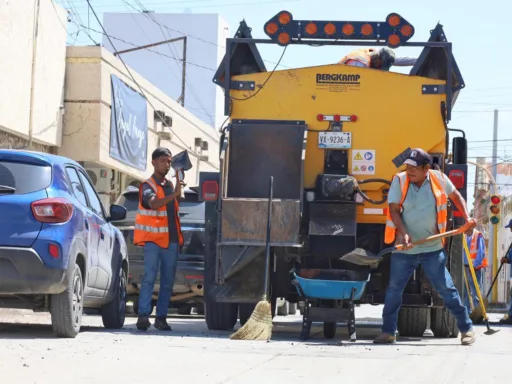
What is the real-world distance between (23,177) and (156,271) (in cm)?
231

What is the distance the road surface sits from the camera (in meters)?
7.02

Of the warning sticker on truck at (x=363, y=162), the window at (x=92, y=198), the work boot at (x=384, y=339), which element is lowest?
the work boot at (x=384, y=339)

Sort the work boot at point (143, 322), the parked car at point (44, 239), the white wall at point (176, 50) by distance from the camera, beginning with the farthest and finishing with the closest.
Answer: the white wall at point (176, 50)
the work boot at point (143, 322)
the parked car at point (44, 239)

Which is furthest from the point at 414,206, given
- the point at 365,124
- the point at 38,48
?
the point at 38,48

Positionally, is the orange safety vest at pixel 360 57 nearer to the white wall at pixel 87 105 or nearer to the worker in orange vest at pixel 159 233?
the worker in orange vest at pixel 159 233

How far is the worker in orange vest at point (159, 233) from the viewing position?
11414mm

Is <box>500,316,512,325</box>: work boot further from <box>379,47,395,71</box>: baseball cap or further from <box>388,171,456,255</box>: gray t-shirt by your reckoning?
<box>388,171,456,255</box>: gray t-shirt

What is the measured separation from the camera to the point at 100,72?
2431 cm

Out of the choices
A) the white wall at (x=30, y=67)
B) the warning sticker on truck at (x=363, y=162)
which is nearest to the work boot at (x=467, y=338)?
the warning sticker on truck at (x=363, y=162)

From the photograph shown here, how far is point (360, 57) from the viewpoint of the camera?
39.9 ft

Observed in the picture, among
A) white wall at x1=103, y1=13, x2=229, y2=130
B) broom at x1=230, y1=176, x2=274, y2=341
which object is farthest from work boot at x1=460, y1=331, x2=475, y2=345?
white wall at x1=103, y1=13, x2=229, y2=130

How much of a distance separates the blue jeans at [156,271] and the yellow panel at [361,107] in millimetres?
1534

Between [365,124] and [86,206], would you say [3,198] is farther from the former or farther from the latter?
[365,124]

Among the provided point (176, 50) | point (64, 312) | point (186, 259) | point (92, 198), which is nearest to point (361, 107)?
point (92, 198)
